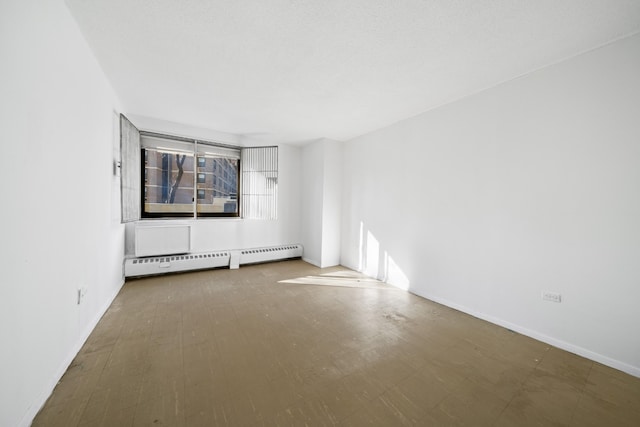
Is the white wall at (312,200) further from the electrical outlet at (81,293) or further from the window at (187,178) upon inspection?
the electrical outlet at (81,293)

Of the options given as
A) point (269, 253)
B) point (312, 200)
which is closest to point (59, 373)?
point (269, 253)

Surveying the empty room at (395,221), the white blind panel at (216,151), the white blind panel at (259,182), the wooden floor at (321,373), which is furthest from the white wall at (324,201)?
the wooden floor at (321,373)

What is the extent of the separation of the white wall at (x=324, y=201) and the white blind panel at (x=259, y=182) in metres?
0.81

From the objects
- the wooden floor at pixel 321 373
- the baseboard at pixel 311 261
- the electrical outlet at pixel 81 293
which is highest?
the electrical outlet at pixel 81 293

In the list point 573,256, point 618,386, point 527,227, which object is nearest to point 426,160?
point 527,227

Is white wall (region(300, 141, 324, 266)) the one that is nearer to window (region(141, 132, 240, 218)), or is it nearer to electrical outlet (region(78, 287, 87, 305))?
window (region(141, 132, 240, 218))

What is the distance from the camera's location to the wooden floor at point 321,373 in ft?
4.82

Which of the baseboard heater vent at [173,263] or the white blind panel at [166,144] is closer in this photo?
the baseboard heater vent at [173,263]

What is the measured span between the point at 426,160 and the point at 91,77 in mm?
4073

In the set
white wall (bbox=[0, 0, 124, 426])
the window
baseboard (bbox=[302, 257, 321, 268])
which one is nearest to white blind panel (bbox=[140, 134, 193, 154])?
the window

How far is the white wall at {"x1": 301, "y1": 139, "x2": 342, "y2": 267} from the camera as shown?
4.92 metres

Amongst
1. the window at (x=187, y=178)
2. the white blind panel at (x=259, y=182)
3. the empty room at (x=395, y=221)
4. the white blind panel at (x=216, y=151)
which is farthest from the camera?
the white blind panel at (x=259, y=182)

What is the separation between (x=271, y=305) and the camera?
10.1ft

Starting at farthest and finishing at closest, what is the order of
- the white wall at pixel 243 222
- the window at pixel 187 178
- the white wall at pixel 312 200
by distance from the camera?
the white wall at pixel 312 200 → the window at pixel 187 178 → the white wall at pixel 243 222
